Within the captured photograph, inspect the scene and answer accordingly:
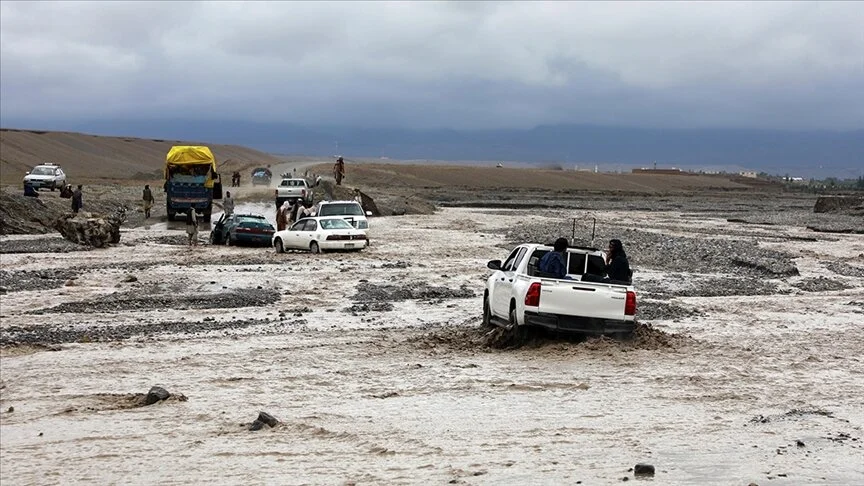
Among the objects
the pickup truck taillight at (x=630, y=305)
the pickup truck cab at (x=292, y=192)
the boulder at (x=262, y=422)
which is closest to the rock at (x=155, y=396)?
the boulder at (x=262, y=422)

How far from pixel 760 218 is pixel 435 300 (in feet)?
151

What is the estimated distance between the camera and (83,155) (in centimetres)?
15488

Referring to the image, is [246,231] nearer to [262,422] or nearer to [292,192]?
[292,192]

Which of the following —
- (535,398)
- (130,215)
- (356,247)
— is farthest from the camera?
(130,215)

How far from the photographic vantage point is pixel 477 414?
455 inches

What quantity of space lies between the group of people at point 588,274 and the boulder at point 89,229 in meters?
22.4

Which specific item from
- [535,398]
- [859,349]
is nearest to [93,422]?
[535,398]

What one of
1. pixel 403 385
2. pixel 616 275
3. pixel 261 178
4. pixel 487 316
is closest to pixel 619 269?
pixel 616 275

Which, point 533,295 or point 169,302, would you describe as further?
point 169,302

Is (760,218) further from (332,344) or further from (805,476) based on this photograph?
(805,476)

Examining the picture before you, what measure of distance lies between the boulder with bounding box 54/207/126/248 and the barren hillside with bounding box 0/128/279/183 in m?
73.6

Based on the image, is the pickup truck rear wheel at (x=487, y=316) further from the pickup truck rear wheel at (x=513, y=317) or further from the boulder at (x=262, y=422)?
the boulder at (x=262, y=422)

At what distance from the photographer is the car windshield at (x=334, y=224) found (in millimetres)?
34006

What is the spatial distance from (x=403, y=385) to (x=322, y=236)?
20.5 m
